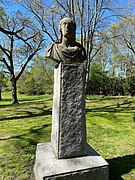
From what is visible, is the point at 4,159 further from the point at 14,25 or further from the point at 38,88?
the point at 38,88

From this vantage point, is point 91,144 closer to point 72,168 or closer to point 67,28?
point 72,168

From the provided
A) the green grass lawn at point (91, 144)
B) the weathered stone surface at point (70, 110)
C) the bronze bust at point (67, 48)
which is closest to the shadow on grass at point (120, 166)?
the green grass lawn at point (91, 144)

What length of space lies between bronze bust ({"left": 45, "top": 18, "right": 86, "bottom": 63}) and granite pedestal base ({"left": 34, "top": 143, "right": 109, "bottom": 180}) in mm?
1333

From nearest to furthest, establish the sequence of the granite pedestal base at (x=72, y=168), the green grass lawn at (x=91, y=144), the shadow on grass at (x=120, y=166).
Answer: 1. the granite pedestal base at (x=72, y=168)
2. the shadow on grass at (x=120, y=166)
3. the green grass lawn at (x=91, y=144)

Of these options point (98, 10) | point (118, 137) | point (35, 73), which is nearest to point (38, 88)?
→ point (35, 73)

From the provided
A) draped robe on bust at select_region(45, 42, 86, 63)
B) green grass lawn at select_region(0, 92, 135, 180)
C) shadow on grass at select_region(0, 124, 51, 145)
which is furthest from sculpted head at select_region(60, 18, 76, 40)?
shadow on grass at select_region(0, 124, 51, 145)

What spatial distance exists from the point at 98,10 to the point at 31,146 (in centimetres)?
964

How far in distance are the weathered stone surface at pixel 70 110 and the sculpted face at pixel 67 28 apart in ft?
1.31

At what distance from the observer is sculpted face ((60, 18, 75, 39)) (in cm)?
206

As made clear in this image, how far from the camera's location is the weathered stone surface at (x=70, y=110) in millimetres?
2080

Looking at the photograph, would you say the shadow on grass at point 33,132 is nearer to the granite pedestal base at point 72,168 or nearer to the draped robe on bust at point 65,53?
the granite pedestal base at point 72,168

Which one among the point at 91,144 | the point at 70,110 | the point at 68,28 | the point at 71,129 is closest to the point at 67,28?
the point at 68,28

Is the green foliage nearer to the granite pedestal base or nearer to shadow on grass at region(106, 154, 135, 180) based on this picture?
shadow on grass at region(106, 154, 135, 180)

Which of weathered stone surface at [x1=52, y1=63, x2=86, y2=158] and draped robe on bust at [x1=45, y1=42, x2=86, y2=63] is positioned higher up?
draped robe on bust at [x1=45, y1=42, x2=86, y2=63]
